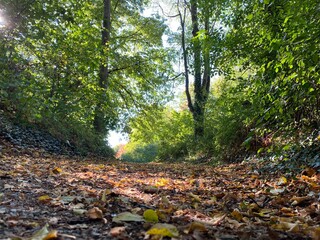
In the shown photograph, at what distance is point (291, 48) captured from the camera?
219 cm

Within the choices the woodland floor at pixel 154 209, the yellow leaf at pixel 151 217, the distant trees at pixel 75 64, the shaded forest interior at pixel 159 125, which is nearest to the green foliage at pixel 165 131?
the shaded forest interior at pixel 159 125

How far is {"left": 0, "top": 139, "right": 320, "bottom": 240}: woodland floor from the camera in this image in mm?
1286

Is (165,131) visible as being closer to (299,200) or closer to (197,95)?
(197,95)

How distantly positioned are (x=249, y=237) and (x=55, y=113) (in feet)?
19.2

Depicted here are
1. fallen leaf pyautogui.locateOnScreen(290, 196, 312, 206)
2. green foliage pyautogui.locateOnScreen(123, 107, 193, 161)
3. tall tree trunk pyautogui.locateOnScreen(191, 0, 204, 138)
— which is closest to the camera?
fallen leaf pyautogui.locateOnScreen(290, 196, 312, 206)

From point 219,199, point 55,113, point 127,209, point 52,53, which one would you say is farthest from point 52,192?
point 52,53

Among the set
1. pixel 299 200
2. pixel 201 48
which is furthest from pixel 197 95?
pixel 299 200

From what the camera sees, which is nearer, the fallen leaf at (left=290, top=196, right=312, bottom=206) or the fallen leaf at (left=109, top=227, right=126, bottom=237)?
the fallen leaf at (left=109, top=227, right=126, bottom=237)

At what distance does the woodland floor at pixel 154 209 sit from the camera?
50.6 inches

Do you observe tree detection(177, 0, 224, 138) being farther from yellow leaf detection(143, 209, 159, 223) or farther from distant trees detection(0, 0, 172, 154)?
yellow leaf detection(143, 209, 159, 223)

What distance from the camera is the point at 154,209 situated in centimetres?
183

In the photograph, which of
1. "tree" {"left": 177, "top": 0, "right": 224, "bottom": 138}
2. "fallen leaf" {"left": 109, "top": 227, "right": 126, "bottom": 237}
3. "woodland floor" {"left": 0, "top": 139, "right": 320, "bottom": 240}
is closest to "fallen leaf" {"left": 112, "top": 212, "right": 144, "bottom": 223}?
"woodland floor" {"left": 0, "top": 139, "right": 320, "bottom": 240}

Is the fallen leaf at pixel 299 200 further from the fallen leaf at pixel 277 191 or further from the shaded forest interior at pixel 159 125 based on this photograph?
the fallen leaf at pixel 277 191

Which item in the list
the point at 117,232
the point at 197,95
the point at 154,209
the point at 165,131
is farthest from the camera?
the point at 165,131
